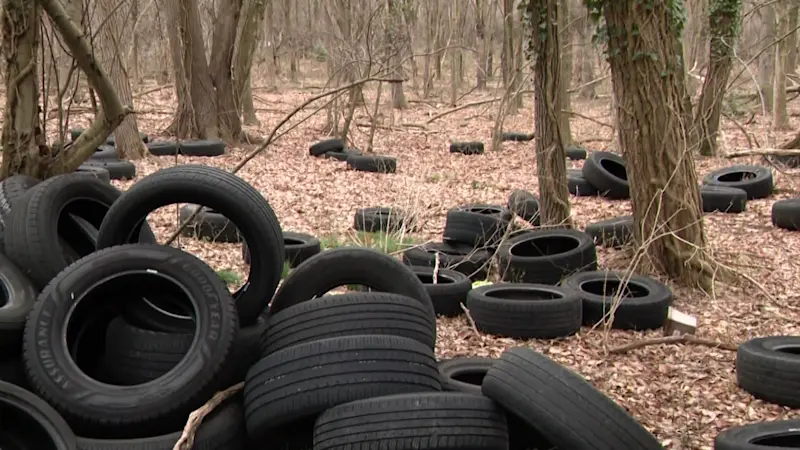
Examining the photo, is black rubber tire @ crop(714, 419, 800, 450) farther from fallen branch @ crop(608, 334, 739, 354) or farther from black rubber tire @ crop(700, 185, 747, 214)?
black rubber tire @ crop(700, 185, 747, 214)

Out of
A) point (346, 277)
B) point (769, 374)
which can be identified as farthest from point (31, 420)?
point (769, 374)

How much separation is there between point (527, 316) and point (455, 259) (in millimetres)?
2318

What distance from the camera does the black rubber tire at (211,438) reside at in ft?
14.0

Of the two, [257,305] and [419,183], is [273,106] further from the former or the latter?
[257,305]

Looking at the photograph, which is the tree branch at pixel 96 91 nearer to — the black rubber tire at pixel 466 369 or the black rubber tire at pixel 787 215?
the black rubber tire at pixel 466 369

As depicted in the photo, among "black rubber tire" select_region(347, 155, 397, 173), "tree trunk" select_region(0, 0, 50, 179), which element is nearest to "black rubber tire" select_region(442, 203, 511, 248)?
"tree trunk" select_region(0, 0, 50, 179)

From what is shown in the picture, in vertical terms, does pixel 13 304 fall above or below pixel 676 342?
above

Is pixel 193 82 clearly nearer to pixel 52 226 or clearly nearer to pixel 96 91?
pixel 96 91

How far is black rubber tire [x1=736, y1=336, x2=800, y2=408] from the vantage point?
5.92 m

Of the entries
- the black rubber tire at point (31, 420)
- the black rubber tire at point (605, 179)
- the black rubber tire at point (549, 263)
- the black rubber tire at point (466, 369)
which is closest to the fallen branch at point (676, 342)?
the black rubber tire at point (466, 369)

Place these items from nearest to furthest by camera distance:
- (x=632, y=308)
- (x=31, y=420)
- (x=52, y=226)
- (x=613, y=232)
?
(x=31, y=420) < (x=52, y=226) < (x=632, y=308) < (x=613, y=232)

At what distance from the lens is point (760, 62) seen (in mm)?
26422

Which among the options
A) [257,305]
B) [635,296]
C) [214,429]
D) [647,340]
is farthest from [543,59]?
[214,429]

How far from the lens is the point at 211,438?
4551 millimetres
